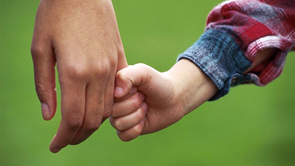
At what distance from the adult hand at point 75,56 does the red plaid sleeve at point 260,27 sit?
39 centimetres

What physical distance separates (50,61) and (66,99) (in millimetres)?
80

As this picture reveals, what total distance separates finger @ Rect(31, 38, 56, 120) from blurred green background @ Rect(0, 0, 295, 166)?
4.35ft

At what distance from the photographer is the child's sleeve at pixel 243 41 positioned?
1.01 meters

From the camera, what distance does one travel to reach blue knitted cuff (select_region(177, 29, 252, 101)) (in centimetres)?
100

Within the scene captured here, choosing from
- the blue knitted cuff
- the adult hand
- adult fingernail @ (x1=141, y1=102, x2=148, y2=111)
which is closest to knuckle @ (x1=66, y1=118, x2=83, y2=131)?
the adult hand

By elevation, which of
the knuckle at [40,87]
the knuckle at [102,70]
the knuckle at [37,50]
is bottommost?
the knuckle at [40,87]

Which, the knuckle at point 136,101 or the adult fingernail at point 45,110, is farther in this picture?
the knuckle at point 136,101

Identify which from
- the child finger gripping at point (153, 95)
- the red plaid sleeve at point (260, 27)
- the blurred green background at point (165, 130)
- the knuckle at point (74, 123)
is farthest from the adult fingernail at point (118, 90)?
A: the blurred green background at point (165, 130)

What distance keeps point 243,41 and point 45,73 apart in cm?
53

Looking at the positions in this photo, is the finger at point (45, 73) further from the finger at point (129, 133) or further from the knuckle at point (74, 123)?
the finger at point (129, 133)

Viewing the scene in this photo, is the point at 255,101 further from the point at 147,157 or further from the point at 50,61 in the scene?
the point at 50,61

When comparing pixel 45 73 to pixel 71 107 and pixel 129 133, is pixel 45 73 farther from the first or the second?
pixel 129 133

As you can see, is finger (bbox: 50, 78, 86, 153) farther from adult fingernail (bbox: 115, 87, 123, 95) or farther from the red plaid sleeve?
the red plaid sleeve

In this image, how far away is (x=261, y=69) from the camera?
42.6 inches
